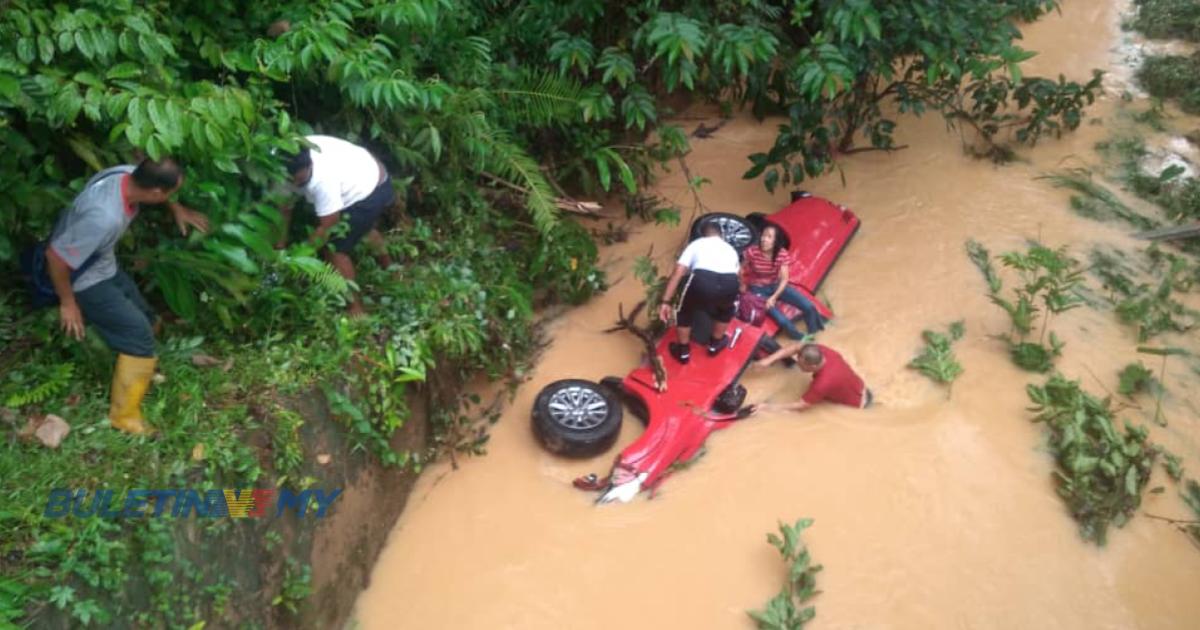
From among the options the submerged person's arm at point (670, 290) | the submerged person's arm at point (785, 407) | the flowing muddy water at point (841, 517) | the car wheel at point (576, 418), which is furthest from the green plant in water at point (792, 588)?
the submerged person's arm at point (670, 290)

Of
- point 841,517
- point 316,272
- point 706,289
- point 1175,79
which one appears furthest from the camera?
point 1175,79

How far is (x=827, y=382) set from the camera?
5.96 meters

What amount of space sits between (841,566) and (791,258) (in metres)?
2.84

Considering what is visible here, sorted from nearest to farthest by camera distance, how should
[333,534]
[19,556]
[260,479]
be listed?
[19,556] < [260,479] < [333,534]

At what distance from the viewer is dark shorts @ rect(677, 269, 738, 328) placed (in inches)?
239

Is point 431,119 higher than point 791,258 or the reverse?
higher

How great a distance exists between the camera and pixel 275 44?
4.68m

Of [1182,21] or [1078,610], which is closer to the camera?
[1078,610]

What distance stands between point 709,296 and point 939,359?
1867mm

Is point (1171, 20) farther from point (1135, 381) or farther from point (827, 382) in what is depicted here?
point (827, 382)

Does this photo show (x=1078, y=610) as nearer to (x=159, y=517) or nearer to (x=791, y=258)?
(x=791, y=258)

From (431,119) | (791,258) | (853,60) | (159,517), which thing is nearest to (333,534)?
(159,517)

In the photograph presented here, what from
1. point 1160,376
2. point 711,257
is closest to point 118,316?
point 711,257

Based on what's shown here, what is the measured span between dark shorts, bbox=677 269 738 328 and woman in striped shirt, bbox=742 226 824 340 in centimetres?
67
